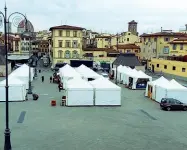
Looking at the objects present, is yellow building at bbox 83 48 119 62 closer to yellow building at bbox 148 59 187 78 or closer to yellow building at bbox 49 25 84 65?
yellow building at bbox 49 25 84 65

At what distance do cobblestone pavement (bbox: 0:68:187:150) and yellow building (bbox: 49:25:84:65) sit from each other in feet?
150

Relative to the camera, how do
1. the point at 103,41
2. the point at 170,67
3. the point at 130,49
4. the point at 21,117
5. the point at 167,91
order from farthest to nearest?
the point at 103,41 → the point at 130,49 → the point at 170,67 → the point at 167,91 → the point at 21,117

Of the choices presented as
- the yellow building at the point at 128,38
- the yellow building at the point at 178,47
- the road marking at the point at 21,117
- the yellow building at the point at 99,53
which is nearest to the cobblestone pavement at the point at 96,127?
the road marking at the point at 21,117

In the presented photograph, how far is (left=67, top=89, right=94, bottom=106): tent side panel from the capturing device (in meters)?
29.4

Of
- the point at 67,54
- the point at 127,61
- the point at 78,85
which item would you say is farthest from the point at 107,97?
the point at 67,54

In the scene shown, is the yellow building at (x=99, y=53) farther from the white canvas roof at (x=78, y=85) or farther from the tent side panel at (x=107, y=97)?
the tent side panel at (x=107, y=97)

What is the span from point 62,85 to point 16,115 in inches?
654

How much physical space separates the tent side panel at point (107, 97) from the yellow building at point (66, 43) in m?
46.4

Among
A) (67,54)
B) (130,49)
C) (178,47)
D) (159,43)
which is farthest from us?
(130,49)

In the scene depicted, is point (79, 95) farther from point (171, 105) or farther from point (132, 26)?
point (132, 26)

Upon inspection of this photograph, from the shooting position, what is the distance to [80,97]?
29703 millimetres

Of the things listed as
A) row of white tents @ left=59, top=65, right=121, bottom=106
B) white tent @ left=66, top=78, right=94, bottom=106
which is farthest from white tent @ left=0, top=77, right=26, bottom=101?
white tent @ left=66, top=78, right=94, bottom=106

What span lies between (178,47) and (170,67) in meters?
11.9

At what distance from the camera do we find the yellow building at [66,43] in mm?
75312
